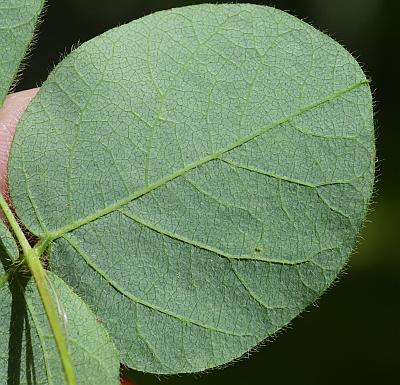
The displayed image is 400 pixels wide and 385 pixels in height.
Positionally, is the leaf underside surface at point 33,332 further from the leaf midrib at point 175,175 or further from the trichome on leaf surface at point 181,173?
the leaf midrib at point 175,175

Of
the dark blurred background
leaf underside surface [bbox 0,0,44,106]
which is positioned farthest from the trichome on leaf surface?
the dark blurred background

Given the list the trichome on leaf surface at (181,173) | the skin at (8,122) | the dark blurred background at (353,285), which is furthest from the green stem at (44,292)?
the dark blurred background at (353,285)

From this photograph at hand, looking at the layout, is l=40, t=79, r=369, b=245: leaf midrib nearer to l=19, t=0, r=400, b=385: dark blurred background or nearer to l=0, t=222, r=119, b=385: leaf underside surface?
l=0, t=222, r=119, b=385: leaf underside surface

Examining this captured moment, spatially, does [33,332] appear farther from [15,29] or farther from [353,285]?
[353,285]

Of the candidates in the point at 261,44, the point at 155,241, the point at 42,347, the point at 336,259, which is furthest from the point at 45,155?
the point at 336,259

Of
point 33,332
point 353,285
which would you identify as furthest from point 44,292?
point 353,285
